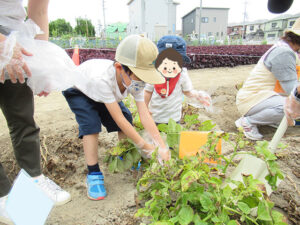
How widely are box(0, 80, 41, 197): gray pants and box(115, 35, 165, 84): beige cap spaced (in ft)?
1.78

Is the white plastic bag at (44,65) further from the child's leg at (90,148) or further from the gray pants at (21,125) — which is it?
the child's leg at (90,148)

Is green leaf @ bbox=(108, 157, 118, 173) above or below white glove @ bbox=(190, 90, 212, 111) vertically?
below

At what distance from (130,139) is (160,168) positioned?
1.21 feet

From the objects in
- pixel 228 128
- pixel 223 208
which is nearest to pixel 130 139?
pixel 223 208

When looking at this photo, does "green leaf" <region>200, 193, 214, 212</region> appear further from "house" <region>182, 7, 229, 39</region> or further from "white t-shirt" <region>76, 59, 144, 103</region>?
"house" <region>182, 7, 229, 39</region>

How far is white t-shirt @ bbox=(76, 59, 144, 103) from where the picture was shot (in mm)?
1276

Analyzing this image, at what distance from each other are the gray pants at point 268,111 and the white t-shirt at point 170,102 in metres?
0.77

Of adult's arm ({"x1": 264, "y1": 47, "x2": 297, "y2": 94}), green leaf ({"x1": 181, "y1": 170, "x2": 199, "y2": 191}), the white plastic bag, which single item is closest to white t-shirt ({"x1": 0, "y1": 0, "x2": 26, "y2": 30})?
the white plastic bag

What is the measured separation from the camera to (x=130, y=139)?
131 centimetres

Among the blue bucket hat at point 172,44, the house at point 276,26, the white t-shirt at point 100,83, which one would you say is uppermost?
the house at point 276,26

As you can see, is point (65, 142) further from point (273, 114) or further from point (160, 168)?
point (273, 114)

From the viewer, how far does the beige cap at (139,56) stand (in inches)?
46.1

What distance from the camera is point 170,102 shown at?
1.92m

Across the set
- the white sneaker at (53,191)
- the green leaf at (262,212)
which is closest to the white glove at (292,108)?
the green leaf at (262,212)
